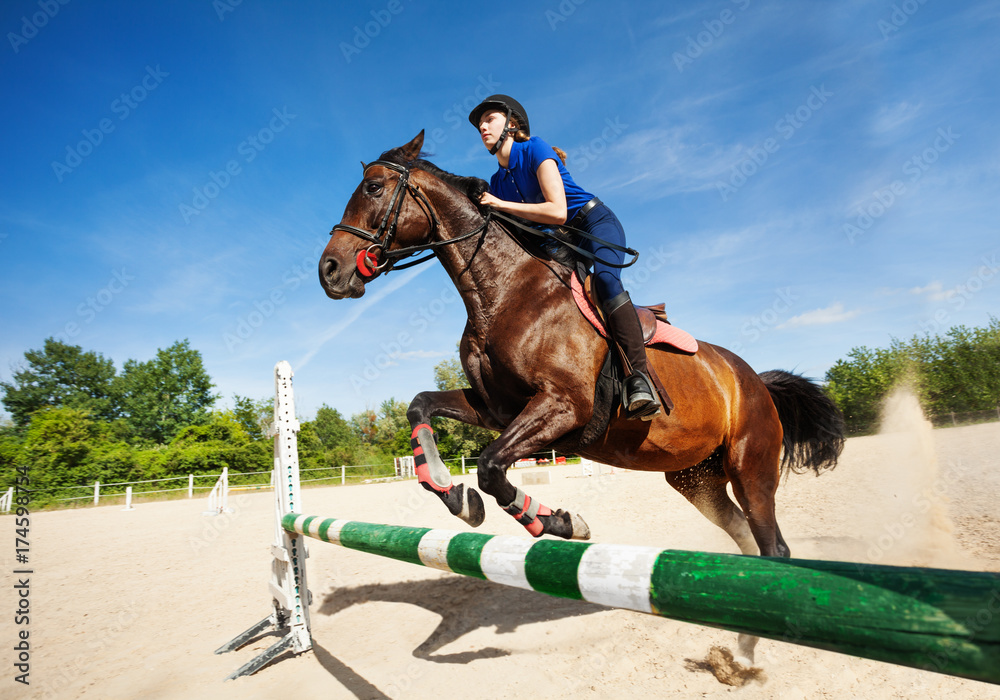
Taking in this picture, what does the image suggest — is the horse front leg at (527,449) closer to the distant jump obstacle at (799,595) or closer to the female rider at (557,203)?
the female rider at (557,203)

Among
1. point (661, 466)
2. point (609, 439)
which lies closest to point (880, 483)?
point (661, 466)

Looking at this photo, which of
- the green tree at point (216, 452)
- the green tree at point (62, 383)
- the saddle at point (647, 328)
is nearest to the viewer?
the saddle at point (647, 328)

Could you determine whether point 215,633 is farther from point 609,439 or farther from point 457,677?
point 609,439

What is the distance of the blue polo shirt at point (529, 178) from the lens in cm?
292

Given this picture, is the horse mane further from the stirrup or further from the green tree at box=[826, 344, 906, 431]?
the green tree at box=[826, 344, 906, 431]

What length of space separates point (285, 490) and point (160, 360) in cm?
4858

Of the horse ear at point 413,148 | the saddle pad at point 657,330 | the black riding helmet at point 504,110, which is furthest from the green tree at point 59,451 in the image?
the saddle pad at point 657,330

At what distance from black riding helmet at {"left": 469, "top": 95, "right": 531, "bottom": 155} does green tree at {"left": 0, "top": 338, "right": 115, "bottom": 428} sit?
5033 cm

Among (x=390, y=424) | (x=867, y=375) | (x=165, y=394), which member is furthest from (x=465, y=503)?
(x=165, y=394)

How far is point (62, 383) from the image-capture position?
43094 millimetres

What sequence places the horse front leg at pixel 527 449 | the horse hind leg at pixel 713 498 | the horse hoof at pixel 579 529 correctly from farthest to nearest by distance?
the horse hind leg at pixel 713 498 → the horse hoof at pixel 579 529 → the horse front leg at pixel 527 449

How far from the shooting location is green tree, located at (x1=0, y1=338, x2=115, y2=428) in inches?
1586

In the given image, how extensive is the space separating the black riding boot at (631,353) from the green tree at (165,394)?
4734 centimetres

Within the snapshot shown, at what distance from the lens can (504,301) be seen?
2887 mm
